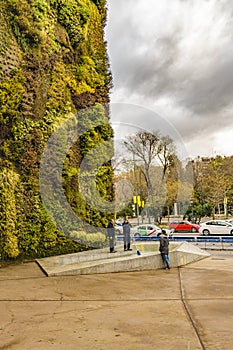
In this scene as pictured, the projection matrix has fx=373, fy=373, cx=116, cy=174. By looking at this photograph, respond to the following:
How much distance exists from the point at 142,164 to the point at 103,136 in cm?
2140

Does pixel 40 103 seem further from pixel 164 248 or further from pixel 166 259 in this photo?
pixel 166 259

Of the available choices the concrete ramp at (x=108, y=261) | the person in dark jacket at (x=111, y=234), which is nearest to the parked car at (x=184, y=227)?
the concrete ramp at (x=108, y=261)

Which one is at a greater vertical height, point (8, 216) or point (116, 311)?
point (8, 216)

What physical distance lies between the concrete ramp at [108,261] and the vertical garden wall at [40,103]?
4.43 ft

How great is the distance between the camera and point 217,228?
28641 millimetres

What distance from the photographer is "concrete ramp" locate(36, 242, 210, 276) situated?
11.1 meters

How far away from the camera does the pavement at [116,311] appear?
5.42 m

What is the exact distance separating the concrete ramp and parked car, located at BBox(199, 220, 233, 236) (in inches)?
563

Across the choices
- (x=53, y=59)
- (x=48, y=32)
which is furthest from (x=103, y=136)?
(x=48, y=32)

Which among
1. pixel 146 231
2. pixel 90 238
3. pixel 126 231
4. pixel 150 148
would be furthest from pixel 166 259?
pixel 150 148

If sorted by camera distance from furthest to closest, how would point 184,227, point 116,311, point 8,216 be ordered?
point 184,227 < point 8,216 < point 116,311

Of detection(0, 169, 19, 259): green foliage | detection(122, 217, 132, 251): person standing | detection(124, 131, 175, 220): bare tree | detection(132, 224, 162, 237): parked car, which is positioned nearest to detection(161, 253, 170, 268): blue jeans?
detection(122, 217, 132, 251): person standing

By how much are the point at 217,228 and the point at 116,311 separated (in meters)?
23.0

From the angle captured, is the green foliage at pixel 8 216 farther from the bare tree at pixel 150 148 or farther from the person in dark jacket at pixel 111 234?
the bare tree at pixel 150 148
